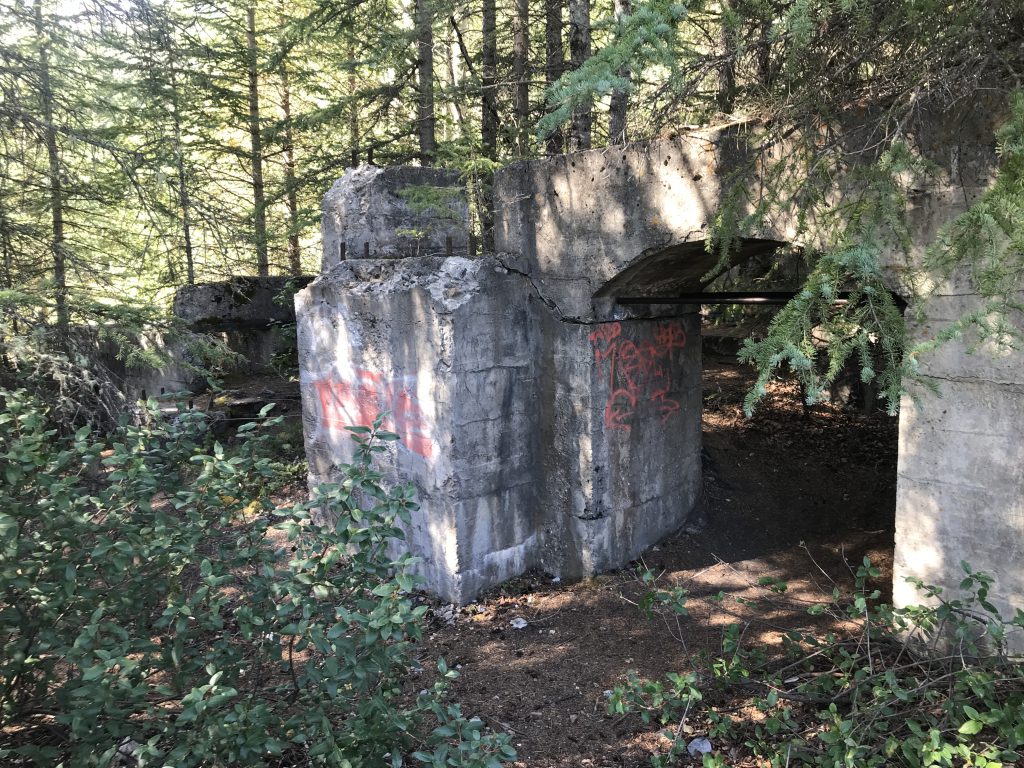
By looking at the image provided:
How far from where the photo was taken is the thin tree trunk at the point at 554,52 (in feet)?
28.7

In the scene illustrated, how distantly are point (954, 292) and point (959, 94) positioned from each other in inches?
42.5

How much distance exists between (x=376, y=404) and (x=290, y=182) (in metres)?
5.96

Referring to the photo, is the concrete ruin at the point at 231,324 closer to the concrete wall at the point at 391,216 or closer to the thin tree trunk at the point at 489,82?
the thin tree trunk at the point at 489,82

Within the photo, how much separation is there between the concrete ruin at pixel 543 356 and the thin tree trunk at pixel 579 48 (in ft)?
7.36

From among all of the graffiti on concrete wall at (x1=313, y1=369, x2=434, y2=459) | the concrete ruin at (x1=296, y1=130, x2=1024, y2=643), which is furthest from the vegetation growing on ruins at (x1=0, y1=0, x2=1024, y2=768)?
the graffiti on concrete wall at (x1=313, y1=369, x2=434, y2=459)

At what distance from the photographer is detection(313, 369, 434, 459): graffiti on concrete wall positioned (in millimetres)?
6062

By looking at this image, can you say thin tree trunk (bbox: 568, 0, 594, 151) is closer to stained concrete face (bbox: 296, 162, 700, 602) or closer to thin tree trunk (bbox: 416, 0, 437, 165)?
thin tree trunk (bbox: 416, 0, 437, 165)

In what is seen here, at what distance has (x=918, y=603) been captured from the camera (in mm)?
4340

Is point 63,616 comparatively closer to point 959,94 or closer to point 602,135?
point 959,94

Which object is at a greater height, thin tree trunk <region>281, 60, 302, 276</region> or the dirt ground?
thin tree trunk <region>281, 60, 302, 276</region>

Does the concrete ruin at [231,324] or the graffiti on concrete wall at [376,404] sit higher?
the concrete ruin at [231,324]

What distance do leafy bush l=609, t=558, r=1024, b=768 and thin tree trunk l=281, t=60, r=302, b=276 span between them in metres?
8.79

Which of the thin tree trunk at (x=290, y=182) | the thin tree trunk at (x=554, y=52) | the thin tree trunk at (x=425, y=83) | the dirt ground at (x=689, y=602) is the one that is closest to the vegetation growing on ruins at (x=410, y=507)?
the dirt ground at (x=689, y=602)

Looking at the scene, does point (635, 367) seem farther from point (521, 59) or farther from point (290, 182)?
point (290, 182)
